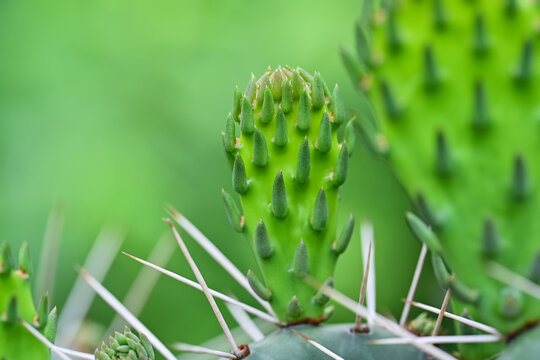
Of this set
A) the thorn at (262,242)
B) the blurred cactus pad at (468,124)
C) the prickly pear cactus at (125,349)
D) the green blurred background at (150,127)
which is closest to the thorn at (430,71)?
the blurred cactus pad at (468,124)

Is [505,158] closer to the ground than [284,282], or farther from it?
farther from it

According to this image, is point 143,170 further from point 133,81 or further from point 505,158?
point 505,158

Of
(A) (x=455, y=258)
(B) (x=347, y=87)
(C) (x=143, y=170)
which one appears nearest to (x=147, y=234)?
(C) (x=143, y=170)

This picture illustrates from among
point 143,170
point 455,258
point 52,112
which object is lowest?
point 143,170

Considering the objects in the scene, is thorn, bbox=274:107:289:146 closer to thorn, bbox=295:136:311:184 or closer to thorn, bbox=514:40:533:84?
thorn, bbox=295:136:311:184

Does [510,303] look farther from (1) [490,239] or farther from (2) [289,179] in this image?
(2) [289,179]

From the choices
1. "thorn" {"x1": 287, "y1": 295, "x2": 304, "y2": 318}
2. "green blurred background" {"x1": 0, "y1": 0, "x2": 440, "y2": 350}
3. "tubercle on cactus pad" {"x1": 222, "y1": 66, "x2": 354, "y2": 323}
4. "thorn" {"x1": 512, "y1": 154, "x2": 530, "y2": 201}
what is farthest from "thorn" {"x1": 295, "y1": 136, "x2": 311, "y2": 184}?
"green blurred background" {"x1": 0, "y1": 0, "x2": 440, "y2": 350}
